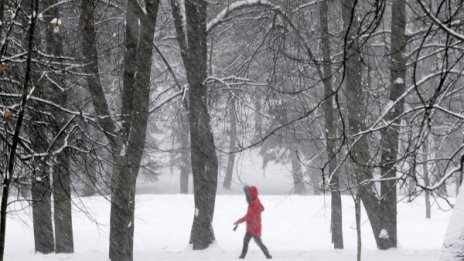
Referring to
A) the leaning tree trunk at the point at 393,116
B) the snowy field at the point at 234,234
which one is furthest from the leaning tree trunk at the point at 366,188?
the snowy field at the point at 234,234

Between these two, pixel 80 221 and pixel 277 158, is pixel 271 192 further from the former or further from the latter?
pixel 80 221

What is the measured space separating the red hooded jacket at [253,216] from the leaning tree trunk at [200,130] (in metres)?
1.10

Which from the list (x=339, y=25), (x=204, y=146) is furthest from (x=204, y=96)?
(x=339, y=25)

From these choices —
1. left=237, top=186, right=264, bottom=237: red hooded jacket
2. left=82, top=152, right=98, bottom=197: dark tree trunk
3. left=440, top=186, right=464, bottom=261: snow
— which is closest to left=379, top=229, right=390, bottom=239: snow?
left=237, top=186, right=264, bottom=237: red hooded jacket

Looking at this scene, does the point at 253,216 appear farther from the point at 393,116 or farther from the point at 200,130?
the point at 393,116

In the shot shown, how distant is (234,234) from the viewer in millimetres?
20656

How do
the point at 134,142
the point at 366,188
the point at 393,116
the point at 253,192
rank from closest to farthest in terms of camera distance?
the point at 134,142 → the point at 393,116 → the point at 366,188 → the point at 253,192

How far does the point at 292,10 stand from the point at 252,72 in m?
12.3

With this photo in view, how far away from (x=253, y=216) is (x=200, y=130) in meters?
2.16

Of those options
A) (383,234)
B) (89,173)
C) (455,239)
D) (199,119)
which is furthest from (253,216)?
(455,239)

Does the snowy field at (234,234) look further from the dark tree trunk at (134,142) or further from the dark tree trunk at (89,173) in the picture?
the dark tree trunk at (134,142)

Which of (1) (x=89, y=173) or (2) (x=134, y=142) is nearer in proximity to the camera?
(1) (x=89, y=173)

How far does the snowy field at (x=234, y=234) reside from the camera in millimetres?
12461

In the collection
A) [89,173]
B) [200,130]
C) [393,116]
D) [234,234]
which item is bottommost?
[234,234]
